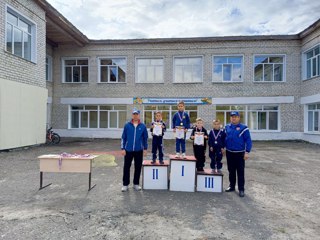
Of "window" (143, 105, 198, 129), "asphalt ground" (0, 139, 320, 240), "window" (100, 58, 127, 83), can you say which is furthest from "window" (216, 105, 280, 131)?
"asphalt ground" (0, 139, 320, 240)

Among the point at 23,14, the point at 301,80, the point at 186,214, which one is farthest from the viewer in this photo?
the point at 301,80

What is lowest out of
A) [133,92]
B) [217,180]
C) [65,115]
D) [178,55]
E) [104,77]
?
[217,180]

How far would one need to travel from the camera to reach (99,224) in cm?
371

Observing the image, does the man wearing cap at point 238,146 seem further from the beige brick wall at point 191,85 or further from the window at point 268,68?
the window at point 268,68

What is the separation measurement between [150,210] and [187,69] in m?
15.0

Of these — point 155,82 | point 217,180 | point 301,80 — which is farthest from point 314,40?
point 217,180

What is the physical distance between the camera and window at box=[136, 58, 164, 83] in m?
18.2

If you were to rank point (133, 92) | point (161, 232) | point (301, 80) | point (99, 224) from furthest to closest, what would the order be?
1. point (133, 92)
2. point (301, 80)
3. point (99, 224)
4. point (161, 232)

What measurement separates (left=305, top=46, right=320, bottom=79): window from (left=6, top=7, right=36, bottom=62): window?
17.2 metres

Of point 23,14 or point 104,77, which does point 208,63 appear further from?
point 23,14

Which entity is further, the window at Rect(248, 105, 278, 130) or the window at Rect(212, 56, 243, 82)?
the window at Rect(212, 56, 243, 82)

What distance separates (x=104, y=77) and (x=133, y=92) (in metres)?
2.72

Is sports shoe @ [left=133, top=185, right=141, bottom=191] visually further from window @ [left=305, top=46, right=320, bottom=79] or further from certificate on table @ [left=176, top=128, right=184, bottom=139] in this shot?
window @ [left=305, top=46, right=320, bottom=79]

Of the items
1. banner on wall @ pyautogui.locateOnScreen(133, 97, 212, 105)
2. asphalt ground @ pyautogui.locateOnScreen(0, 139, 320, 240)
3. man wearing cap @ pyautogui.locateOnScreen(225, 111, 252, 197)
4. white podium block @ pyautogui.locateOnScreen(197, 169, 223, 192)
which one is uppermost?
banner on wall @ pyautogui.locateOnScreen(133, 97, 212, 105)
